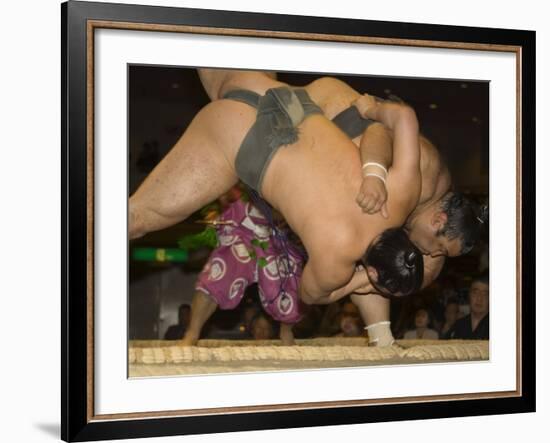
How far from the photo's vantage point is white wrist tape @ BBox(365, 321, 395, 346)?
305 centimetres

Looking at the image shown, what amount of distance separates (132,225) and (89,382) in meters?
0.39

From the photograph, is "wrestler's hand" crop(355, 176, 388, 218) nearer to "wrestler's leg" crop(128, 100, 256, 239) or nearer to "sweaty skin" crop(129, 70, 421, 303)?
"sweaty skin" crop(129, 70, 421, 303)

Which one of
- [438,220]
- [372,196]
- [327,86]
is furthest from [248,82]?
[438,220]

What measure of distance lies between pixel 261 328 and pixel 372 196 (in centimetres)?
45

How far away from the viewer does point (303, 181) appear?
9.70ft

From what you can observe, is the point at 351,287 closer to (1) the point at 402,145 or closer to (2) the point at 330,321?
(2) the point at 330,321

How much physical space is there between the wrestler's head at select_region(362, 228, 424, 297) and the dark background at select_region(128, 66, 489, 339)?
5 cm

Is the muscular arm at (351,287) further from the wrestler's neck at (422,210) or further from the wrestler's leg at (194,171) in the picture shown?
the wrestler's leg at (194,171)

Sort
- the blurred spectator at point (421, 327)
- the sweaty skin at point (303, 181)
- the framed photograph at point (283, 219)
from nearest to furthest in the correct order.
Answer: the framed photograph at point (283, 219) → the sweaty skin at point (303, 181) → the blurred spectator at point (421, 327)

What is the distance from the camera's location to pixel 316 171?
2965 mm

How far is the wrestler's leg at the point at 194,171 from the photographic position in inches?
112

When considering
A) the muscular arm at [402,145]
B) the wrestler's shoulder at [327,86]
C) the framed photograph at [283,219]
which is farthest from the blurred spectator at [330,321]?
the wrestler's shoulder at [327,86]

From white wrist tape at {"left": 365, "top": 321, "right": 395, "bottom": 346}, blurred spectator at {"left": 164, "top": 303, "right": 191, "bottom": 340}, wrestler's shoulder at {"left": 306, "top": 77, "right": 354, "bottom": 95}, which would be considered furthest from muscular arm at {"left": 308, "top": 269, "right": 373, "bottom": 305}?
wrestler's shoulder at {"left": 306, "top": 77, "right": 354, "bottom": 95}

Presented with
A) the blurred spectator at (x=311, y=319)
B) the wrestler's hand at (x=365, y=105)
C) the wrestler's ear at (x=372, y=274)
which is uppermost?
the wrestler's hand at (x=365, y=105)
